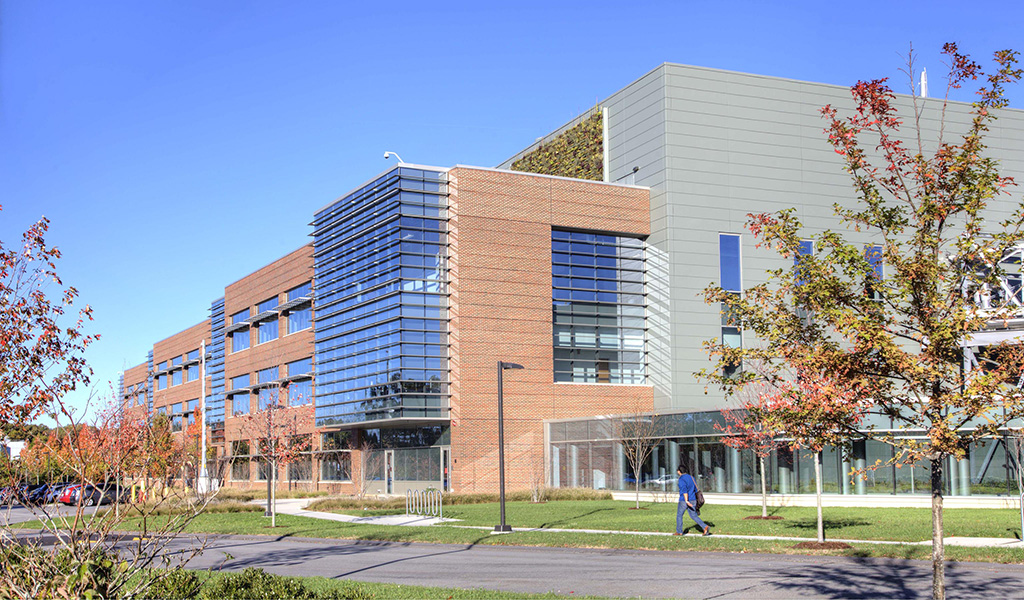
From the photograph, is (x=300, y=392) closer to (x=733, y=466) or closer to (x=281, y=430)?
(x=281, y=430)

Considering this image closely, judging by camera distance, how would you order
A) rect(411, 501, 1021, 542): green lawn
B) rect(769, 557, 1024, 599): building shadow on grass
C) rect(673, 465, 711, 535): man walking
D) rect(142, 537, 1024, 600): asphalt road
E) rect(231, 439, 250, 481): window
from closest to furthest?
rect(769, 557, 1024, 599): building shadow on grass → rect(142, 537, 1024, 600): asphalt road → rect(411, 501, 1021, 542): green lawn → rect(673, 465, 711, 535): man walking → rect(231, 439, 250, 481): window

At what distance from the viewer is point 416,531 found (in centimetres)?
2673

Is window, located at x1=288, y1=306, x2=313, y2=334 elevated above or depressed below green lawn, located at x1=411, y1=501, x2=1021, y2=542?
above

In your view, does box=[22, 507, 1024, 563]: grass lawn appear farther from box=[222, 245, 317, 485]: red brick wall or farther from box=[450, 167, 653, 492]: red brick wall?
box=[222, 245, 317, 485]: red brick wall

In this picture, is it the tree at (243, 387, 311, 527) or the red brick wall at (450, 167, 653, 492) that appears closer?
the tree at (243, 387, 311, 527)

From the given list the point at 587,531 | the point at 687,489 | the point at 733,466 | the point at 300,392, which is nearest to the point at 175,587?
the point at 687,489

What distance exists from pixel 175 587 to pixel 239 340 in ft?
214

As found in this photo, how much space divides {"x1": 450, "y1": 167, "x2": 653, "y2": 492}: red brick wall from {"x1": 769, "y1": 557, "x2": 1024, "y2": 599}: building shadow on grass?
3049 centimetres

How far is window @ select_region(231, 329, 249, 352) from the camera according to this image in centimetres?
7250

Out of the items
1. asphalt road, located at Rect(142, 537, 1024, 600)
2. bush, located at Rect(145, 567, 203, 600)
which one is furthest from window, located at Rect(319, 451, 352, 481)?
bush, located at Rect(145, 567, 203, 600)

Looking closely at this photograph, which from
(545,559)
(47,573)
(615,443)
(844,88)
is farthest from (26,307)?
(844,88)

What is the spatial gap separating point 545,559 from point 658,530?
6218 millimetres

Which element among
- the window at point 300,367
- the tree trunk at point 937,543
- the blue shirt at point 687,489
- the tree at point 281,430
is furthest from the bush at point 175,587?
→ the window at point 300,367

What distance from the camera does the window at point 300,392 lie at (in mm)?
60562
